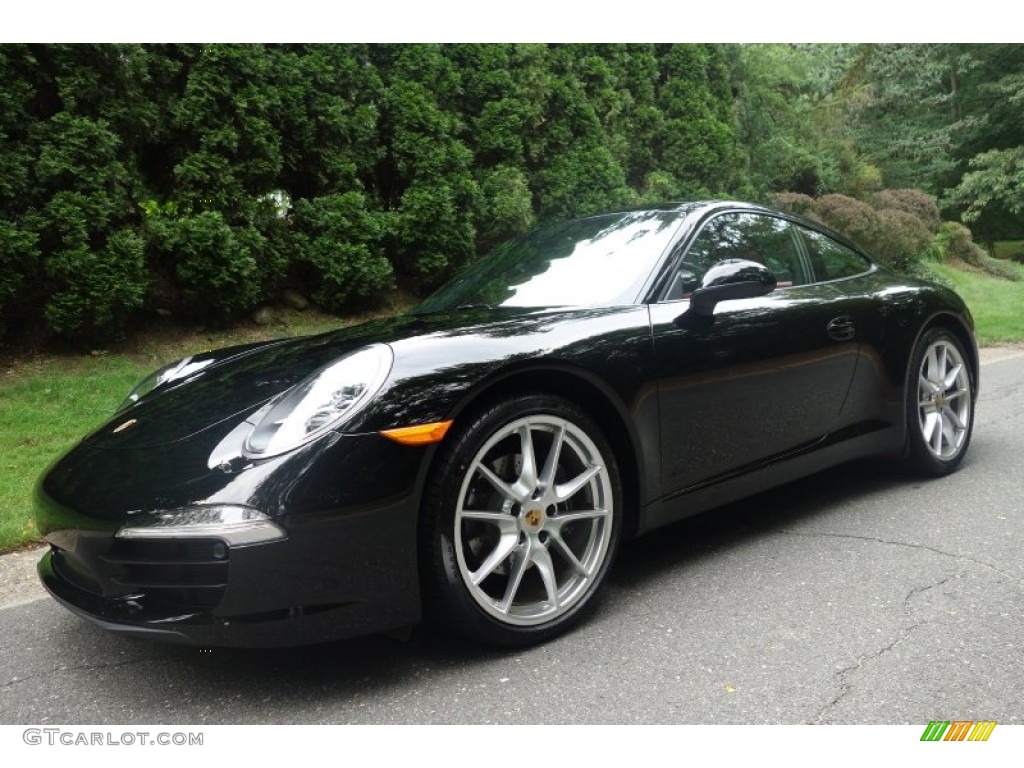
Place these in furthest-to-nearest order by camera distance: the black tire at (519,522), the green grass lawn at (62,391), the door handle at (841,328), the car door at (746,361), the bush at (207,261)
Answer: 1. the bush at (207,261)
2. the green grass lawn at (62,391)
3. the door handle at (841,328)
4. the car door at (746,361)
5. the black tire at (519,522)

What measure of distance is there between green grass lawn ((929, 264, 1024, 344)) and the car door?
7.30 m

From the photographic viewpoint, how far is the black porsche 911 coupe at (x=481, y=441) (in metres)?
2.20

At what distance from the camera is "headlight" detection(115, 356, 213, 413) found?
3146mm

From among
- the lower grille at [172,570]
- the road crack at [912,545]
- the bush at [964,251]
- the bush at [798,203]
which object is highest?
the lower grille at [172,570]

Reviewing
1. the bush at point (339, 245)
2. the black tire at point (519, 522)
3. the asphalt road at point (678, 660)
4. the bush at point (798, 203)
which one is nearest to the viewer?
the asphalt road at point (678, 660)

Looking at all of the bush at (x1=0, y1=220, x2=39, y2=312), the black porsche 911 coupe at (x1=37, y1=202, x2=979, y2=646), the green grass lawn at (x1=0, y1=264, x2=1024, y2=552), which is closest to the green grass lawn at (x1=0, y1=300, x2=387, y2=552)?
the green grass lawn at (x1=0, y1=264, x2=1024, y2=552)

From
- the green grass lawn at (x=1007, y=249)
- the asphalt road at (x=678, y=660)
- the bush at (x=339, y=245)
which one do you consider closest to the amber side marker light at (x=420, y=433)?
the asphalt road at (x=678, y=660)

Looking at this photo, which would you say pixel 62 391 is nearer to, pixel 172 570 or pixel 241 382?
pixel 241 382

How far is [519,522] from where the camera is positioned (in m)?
2.60

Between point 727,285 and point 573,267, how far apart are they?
609 mm

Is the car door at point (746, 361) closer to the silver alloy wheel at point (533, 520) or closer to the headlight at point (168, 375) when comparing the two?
the silver alloy wheel at point (533, 520)

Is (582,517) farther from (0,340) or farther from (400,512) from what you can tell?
(0,340)

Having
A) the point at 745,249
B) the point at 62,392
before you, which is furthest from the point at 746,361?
the point at 62,392

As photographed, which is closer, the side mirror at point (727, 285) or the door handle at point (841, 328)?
the side mirror at point (727, 285)
